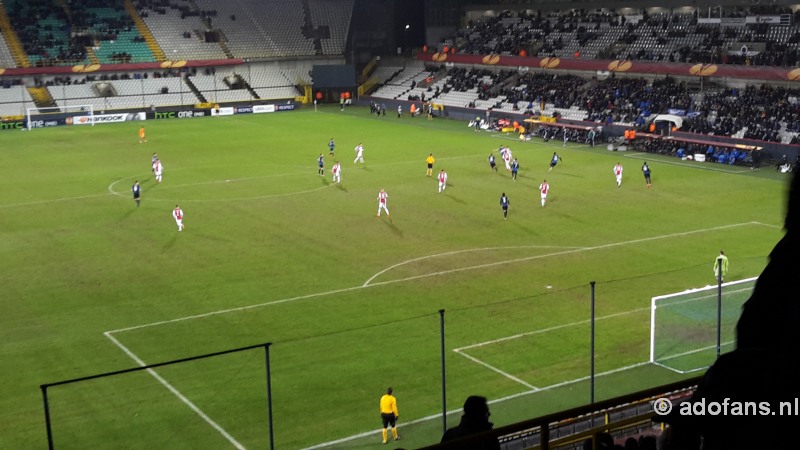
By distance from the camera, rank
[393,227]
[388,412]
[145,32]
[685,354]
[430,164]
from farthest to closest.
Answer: [145,32] → [430,164] → [393,227] → [685,354] → [388,412]

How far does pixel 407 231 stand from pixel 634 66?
38013mm

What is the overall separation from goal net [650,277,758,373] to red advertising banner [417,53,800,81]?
133ft

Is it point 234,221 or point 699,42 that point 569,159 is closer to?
point 699,42

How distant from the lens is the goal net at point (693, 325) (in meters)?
20.1

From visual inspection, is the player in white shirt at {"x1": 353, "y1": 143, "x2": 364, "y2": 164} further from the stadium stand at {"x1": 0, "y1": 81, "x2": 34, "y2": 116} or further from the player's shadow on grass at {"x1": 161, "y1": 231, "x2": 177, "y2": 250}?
the stadium stand at {"x1": 0, "y1": 81, "x2": 34, "y2": 116}

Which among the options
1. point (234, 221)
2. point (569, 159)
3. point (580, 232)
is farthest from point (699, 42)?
point (234, 221)

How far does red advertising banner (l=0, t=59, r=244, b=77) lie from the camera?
273 feet

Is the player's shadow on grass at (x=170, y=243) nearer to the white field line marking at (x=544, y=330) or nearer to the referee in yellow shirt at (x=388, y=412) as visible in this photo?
the white field line marking at (x=544, y=330)

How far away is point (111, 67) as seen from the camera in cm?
8744

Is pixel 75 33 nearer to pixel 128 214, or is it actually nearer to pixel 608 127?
pixel 128 214

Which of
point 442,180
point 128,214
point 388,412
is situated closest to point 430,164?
point 442,180

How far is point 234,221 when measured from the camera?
4022cm

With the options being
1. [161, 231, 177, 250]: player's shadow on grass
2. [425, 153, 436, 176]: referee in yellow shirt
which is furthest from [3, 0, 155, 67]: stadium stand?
[161, 231, 177, 250]: player's shadow on grass

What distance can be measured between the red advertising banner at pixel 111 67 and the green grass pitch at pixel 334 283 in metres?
29.6
